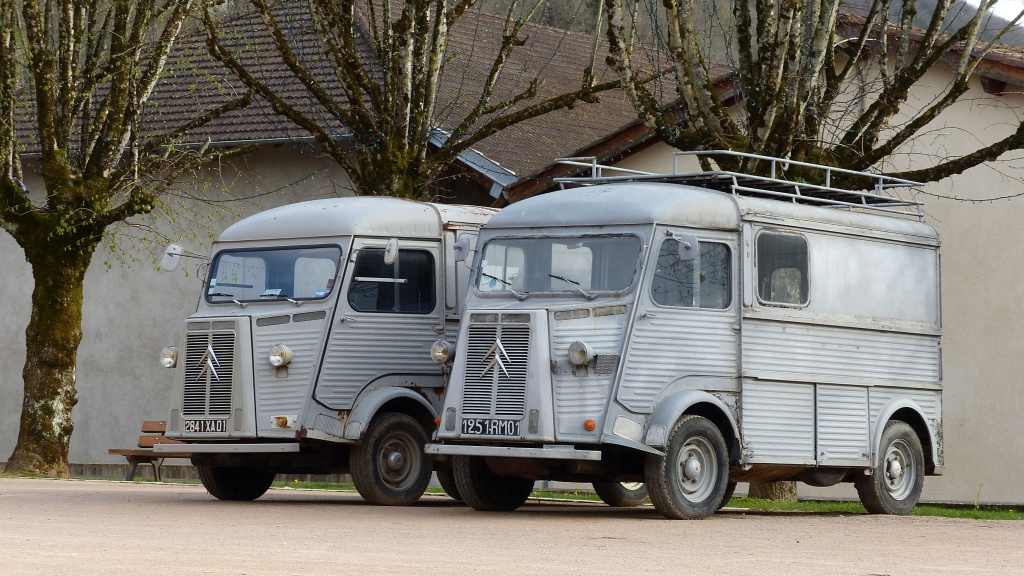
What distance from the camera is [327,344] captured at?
14570 mm

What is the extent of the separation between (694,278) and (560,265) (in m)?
1.09

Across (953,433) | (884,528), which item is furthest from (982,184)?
(884,528)

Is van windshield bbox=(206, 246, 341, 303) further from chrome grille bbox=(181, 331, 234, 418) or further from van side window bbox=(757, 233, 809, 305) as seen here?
van side window bbox=(757, 233, 809, 305)

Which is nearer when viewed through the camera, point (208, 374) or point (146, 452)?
point (208, 374)

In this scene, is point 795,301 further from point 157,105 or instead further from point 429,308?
point 157,105

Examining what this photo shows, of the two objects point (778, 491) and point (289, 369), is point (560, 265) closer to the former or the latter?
point (289, 369)

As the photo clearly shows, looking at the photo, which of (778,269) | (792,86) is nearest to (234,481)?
(778,269)

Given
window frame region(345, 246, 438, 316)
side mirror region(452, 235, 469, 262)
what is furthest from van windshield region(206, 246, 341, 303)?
side mirror region(452, 235, 469, 262)

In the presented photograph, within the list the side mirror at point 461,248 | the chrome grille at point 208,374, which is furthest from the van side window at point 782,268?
the chrome grille at point 208,374

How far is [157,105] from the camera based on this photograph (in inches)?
1011

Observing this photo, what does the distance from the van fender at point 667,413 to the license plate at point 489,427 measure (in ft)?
3.44

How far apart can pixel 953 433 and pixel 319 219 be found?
27.0 feet

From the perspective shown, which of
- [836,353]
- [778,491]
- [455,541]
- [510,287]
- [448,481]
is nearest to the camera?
[455,541]

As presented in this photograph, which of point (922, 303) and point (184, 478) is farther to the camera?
point (184, 478)
